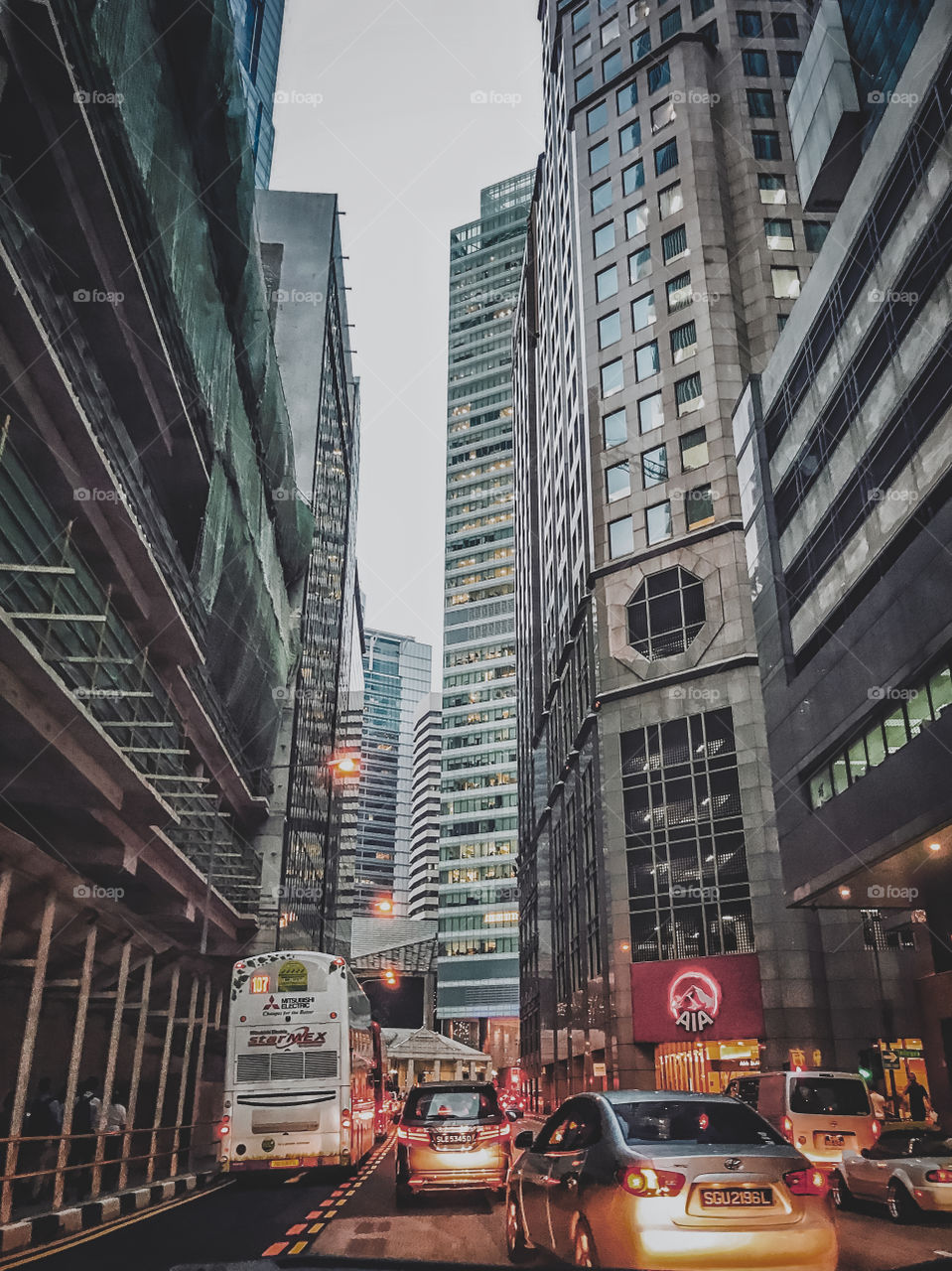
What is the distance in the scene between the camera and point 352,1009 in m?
21.3

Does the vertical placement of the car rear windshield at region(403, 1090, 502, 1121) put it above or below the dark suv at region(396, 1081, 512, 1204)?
above

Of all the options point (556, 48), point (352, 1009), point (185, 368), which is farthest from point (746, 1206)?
point (556, 48)

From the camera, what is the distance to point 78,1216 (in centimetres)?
1298

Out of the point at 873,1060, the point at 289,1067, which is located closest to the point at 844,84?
the point at 873,1060

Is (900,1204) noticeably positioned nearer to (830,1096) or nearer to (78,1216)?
(830,1096)

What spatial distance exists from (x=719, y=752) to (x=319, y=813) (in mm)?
34587

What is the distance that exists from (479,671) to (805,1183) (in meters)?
126

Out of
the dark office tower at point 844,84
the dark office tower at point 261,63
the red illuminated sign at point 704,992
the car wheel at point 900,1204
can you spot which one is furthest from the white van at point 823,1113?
the dark office tower at point 261,63

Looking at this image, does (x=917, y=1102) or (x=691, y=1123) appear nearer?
(x=691, y=1123)

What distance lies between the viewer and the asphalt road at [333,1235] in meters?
9.41

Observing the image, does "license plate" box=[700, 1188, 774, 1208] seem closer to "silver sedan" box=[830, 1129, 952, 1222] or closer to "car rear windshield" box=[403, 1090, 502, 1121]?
"silver sedan" box=[830, 1129, 952, 1222]

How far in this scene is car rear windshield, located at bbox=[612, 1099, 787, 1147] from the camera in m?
7.02

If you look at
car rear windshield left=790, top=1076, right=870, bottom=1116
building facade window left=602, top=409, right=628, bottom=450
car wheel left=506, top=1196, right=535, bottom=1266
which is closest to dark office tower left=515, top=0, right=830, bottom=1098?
building facade window left=602, top=409, right=628, bottom=450

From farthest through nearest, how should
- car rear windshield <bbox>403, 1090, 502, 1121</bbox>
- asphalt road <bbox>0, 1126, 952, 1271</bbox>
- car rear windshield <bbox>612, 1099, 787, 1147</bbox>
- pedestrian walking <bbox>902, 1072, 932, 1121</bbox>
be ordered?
pedestrian walking <bbox>902, 1072, 932, 1121</bbox> < car rear windshield <bbox>403, 1090, 502, 1121</bbox> < asphalt road <bbox>0, 1126, 952, 1271</bbox> < car rear windshield <bbox>612, 1099, 787, 1147</bbox>
